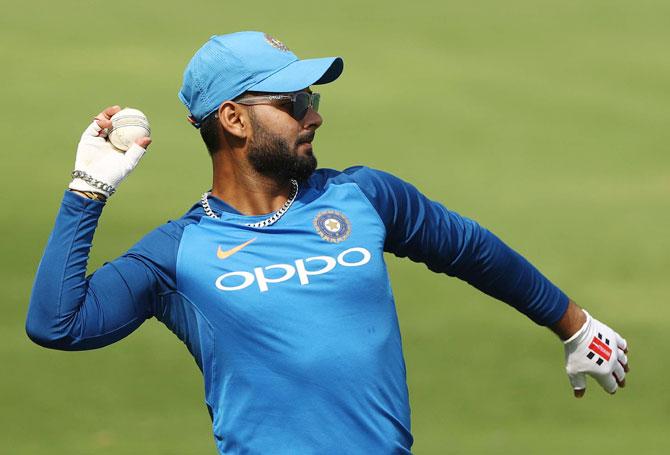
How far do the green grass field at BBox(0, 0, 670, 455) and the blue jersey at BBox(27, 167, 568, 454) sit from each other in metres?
2.06

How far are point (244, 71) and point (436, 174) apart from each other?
3.08m

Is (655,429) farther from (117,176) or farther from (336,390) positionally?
(117,176)

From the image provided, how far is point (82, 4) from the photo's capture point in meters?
7.62

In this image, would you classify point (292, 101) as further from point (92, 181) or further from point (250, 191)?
point (92, 181)

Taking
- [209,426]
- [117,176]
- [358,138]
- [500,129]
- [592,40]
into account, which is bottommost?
[209,426]

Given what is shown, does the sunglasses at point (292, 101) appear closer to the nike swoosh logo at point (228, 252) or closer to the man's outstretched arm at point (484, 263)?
the man's outstretched arm at point (484, 263)

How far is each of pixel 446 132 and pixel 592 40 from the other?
1.13 metres

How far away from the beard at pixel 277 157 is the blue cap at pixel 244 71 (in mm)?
103

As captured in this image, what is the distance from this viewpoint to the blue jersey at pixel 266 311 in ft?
11.3

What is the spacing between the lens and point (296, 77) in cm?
369

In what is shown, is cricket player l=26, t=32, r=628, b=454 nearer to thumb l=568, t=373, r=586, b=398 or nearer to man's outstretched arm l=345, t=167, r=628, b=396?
man's outstretched arm l=345, t=167, r=628, b=396

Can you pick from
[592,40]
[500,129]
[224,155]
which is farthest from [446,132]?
[224,155]

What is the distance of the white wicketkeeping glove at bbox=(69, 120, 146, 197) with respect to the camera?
137 inches

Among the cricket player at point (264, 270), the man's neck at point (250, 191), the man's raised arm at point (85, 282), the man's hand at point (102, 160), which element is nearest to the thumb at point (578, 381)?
the cricket player at point (264, 270)
